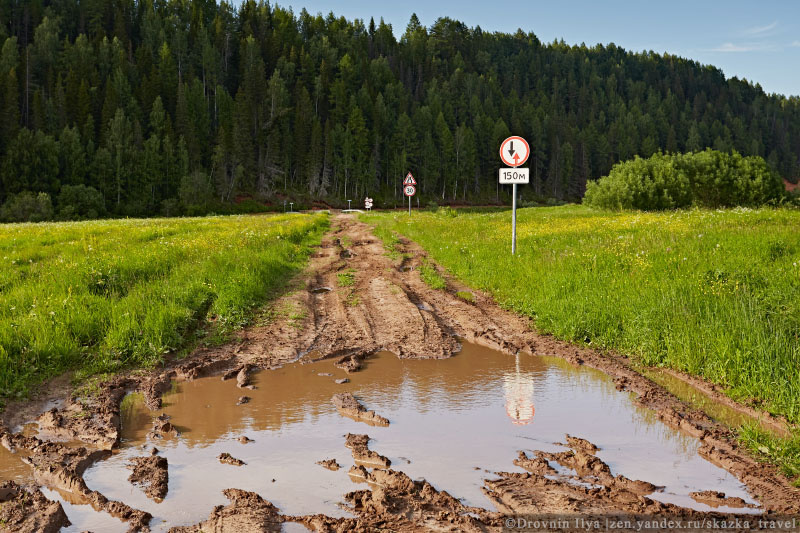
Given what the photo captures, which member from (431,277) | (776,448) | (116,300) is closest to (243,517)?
(776,448)

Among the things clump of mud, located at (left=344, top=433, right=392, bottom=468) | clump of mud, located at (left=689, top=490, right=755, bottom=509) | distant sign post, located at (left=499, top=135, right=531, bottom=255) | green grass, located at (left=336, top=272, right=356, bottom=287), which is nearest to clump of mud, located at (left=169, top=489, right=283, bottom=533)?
clump of mud, located at (left=344, top=433, right=392, bottom=468)

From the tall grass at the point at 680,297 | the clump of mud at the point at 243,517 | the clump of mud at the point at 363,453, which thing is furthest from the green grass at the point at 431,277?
the clump of mud at the point at 243,517

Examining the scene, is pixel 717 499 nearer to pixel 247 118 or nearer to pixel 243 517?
pixel 243 517

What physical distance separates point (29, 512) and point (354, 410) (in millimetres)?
2755

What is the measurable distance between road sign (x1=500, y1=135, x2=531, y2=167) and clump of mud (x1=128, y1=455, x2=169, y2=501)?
40.1ft

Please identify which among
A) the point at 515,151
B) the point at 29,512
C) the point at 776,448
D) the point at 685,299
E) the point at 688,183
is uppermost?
the point at 688,183

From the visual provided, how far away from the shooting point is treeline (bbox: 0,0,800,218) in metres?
81.2

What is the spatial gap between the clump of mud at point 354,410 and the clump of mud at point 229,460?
1.28m

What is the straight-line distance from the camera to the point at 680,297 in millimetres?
8398

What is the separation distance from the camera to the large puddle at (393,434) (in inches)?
161

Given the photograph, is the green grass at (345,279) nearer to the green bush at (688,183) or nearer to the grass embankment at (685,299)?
the grass embankment at (685,299)

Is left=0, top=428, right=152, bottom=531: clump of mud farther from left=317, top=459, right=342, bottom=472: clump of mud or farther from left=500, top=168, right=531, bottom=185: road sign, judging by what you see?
left=500, top=168, right=531, bottom=185: road sign

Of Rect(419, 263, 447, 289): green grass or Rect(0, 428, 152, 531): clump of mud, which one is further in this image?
Rect(419, 263, 447, 289): green grass

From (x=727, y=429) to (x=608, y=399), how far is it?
1192mm
